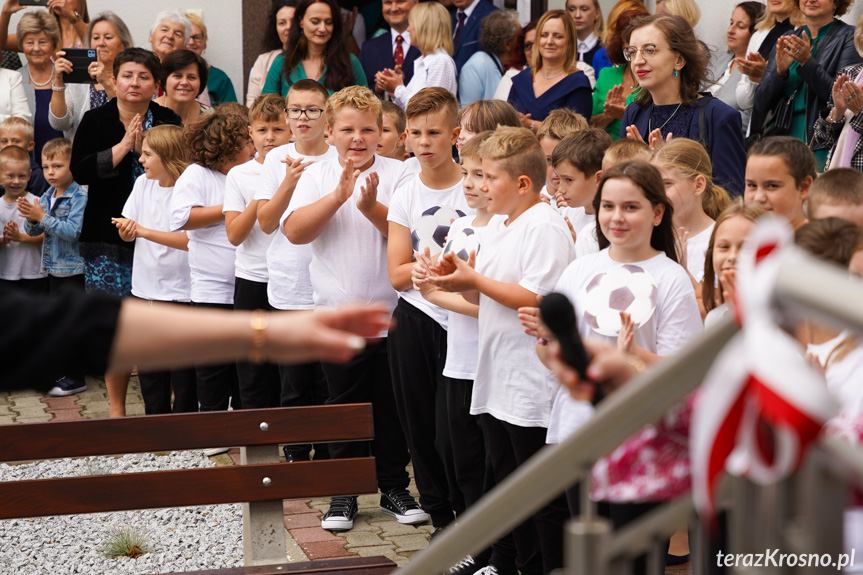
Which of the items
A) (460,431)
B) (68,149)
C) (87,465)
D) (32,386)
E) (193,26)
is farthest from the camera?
(193,26)

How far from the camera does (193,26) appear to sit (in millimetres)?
9453

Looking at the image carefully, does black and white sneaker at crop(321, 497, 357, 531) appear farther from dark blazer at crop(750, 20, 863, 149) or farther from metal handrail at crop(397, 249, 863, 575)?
metal handrail at crop(397, 249, 863, 575)

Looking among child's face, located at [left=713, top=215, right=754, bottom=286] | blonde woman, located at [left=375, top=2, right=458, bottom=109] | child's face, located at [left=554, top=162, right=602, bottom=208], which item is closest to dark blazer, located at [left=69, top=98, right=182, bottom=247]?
blonde woman, located at [left=375, top=2, right=458, bottom=109]

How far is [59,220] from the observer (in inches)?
300

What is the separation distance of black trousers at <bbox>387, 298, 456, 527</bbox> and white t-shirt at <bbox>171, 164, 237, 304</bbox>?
5.67 ft

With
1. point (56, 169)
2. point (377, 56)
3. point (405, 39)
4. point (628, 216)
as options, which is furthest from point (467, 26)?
point (628, 216)

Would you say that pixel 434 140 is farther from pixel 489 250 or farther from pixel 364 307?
pixel 364 307

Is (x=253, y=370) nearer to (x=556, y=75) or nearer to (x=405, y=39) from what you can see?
(x=556, y=75)

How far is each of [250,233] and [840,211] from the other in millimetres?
3424

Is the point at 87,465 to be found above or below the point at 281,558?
below

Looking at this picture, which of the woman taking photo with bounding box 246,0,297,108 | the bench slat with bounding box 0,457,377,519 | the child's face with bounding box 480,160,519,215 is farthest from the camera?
the woman taking photo with bounding box 246,0,297,108

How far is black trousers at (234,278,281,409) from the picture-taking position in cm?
598

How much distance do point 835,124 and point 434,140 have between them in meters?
2.22

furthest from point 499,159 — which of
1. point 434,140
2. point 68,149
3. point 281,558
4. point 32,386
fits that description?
point 68,149
